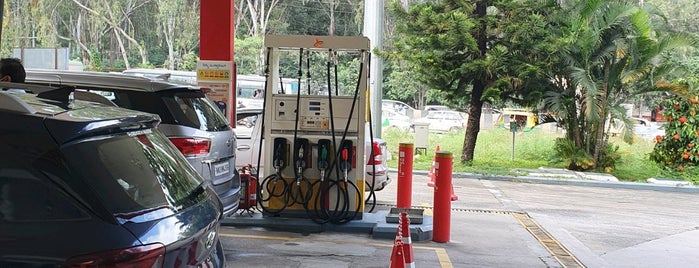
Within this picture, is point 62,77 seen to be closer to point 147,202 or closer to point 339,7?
point 147,202

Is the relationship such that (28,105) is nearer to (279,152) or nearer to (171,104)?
(171,104)

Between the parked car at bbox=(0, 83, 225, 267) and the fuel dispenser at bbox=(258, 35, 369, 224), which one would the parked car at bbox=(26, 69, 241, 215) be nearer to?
the fuel dispenser at bbox=(258, 35, 369, 224)

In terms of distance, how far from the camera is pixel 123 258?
8.11ft

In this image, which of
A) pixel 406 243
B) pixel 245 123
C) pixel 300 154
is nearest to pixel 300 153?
pixel 300 154

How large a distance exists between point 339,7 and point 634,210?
76.5 ft

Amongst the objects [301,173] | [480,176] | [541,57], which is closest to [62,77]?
[301,173]

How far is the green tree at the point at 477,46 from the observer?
1772cm

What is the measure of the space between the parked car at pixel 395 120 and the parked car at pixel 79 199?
2707 centimetres

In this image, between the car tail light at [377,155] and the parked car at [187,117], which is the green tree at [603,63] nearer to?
the car tail light at [377,155]

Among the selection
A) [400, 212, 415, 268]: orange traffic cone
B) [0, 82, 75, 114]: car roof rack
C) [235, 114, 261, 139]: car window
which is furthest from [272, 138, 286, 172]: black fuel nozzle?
[0, 82, 75, 114]: car roof rack

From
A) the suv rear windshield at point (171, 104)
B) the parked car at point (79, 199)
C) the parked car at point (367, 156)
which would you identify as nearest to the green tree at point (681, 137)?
the parked car at point (367, 156)

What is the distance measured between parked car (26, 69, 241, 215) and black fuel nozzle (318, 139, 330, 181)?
1.45 m

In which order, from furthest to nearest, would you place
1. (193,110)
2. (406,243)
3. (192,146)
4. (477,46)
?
(477,46)
(193,110)
(192,146)
(406,243)

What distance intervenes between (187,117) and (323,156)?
84.7 inches
